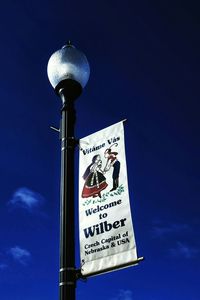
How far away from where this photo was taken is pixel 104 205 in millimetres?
6477

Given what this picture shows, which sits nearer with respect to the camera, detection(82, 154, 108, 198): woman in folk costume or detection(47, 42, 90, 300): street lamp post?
detection(47, 42, 90, 300): street lamp post

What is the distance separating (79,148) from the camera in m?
7.20

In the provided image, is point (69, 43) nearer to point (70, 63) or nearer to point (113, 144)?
point (70, 63)

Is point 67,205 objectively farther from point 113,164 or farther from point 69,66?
point 69,66

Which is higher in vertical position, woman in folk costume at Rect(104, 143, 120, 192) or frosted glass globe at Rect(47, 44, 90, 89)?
frosted glass globe at Rect(47, 44, 90, 89)

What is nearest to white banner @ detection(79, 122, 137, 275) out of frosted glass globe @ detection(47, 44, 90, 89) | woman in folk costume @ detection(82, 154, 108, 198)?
woman in folk costume @ detection(82, 154, 108, 198)

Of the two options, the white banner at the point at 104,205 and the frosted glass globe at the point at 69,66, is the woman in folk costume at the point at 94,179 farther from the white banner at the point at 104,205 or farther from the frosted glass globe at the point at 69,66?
the frosted glass globe at the point at 69,66

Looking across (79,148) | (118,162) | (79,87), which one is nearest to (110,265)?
(118,162)

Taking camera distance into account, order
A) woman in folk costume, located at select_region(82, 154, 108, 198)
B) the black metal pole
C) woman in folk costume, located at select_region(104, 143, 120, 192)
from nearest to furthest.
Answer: the black metal pole < woman in folk costume, located at select_region(104, 143, 120, 192) < woman in folk costume, located at select_region(82, 154, 108, 198)

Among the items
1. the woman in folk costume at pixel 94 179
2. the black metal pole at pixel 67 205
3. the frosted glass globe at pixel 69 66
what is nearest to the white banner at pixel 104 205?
the woman in folk costume at pixel 94 179

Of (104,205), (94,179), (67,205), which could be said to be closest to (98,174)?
(94,179)

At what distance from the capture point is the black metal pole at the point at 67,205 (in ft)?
19.8

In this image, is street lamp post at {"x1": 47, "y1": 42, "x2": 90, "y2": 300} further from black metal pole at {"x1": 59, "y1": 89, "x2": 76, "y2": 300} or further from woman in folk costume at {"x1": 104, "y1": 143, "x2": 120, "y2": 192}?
woman in folk costume at {"x1": 104, "y1": 143, "x2": 120, "y2": 192}

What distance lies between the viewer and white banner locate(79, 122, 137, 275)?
614 cm
